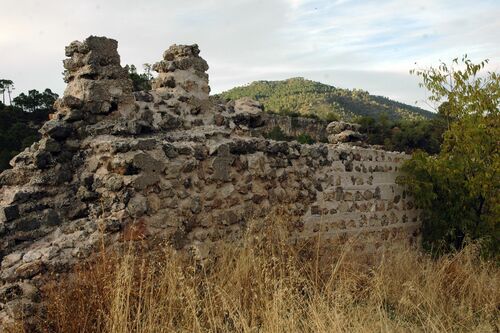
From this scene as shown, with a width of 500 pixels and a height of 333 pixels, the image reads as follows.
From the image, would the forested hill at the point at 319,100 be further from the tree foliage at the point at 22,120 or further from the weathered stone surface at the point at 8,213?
the weathered stone surface at the point at 8,213

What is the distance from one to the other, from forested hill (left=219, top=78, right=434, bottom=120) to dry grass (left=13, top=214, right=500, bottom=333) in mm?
44031

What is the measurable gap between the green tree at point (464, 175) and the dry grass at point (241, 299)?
2040 millimetres

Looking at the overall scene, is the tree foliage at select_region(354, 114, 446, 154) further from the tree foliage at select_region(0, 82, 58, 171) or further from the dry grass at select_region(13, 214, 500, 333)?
the dry grass at select_region(13, 214, 500, 333)

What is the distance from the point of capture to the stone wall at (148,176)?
15.0ft

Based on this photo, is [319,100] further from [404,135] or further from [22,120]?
[22,120]

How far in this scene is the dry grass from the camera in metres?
3.76

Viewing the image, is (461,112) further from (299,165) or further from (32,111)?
(32,111)

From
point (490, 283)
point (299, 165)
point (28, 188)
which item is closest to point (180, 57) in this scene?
point (299, 165)

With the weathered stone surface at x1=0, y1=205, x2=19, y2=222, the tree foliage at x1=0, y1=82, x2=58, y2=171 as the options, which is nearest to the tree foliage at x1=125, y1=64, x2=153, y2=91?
the tree foliage at x1=0, y1=82, x2=58, y2=171

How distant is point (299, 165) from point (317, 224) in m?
0.79

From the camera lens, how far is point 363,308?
169 inches

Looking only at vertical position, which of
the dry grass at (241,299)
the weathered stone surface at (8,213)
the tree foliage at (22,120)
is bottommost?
the dry grass at (241,299)

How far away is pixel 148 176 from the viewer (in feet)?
15.8

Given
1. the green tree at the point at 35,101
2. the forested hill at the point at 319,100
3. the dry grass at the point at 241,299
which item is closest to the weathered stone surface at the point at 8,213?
the dry grass at the point at 241,299
